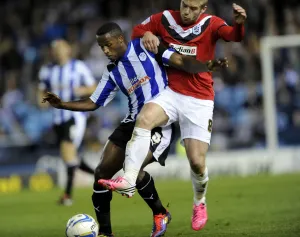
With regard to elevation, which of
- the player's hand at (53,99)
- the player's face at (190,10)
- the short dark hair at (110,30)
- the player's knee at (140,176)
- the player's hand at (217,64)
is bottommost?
the player's knee at (140,176)

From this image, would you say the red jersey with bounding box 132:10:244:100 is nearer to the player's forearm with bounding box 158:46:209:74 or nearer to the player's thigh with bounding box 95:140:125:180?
the player's forearm with bounding box 158:46:209:74

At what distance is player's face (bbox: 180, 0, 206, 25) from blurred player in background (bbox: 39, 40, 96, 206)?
5564 millimetres

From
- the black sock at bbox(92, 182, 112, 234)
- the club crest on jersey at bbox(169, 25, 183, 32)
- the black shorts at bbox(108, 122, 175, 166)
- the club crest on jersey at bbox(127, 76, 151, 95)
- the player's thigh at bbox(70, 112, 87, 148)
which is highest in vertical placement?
the club crest on jersey at bbox(169, 25, 183, 32)

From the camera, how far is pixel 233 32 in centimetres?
759

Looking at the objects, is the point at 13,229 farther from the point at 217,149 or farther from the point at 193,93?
the point at 217,149

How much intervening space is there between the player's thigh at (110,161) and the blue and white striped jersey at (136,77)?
1.20 feet

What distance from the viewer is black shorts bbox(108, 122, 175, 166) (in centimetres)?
791

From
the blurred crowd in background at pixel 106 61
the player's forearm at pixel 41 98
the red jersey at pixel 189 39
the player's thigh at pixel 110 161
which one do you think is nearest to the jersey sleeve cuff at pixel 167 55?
the red jersey at pixel 189 39

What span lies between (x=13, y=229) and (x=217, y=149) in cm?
819

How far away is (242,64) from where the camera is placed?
1811 centimetres

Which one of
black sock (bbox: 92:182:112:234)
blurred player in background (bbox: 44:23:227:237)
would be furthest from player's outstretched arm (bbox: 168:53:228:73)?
black sock (bbox: 92:182:112:234)

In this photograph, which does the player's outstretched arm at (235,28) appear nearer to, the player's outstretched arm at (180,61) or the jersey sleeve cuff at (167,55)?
the player's outstretched arm at (180,61)

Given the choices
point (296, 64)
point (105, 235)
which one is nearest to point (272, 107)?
point (296, 64)

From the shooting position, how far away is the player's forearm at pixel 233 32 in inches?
295
